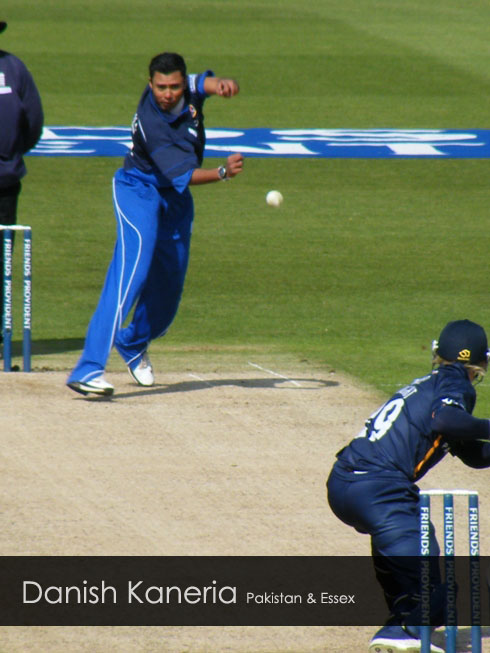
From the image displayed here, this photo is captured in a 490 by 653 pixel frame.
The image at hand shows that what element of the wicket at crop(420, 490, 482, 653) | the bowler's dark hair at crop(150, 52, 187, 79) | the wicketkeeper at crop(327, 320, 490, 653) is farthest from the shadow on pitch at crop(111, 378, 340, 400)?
the wicket at crop(420, 490, 482, 653)

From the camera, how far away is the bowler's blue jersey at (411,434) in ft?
17.6

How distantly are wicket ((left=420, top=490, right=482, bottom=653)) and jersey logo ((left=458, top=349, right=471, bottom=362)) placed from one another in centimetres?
91

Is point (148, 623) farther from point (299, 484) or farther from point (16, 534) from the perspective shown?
point (299, 484)

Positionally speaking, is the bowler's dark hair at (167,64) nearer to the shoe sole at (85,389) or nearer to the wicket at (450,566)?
the shoe sole at (85,389)

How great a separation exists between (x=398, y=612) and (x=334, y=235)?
992 cm

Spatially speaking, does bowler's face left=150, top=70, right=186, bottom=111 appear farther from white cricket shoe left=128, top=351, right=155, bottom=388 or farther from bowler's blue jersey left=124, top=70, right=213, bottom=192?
white cricket shoe left=128, top=351, right=155, bottom=388

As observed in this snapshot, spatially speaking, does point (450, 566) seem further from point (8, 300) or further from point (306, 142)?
point (306, 142)

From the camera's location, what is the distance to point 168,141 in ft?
28.0

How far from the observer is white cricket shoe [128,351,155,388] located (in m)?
9.17

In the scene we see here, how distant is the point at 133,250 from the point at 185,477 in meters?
2.00

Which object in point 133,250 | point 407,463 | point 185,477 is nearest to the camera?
point 407,463

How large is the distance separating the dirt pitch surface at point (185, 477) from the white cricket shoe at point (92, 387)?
4.9 inches

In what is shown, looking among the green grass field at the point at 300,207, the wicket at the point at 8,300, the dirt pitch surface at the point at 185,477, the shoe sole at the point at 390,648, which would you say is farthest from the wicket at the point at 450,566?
the wicket at the point at 8,300
